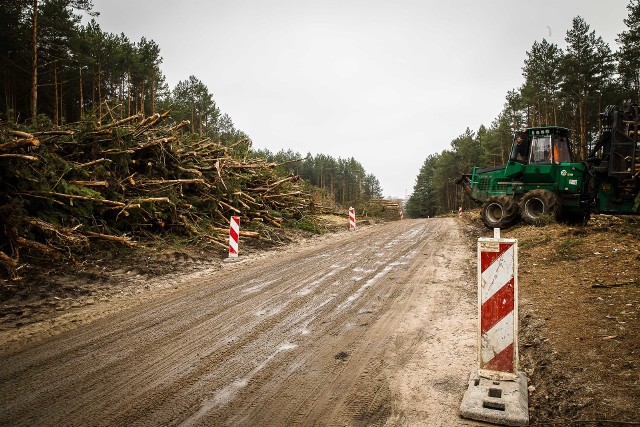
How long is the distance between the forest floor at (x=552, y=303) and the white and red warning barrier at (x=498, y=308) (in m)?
0.34

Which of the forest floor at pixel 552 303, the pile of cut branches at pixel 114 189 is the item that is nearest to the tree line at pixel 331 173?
the pile of cut branches at pixel 114 189

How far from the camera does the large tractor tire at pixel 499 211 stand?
39.9 feet

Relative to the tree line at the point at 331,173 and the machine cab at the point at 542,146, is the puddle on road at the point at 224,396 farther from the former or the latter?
the tree line at the point at 331,173

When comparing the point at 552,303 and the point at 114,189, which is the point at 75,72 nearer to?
the point at 114,189

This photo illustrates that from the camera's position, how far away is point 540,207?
455 inches

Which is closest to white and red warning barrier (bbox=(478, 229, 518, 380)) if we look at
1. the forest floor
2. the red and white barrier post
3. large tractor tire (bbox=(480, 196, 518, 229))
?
the red and white barrier post

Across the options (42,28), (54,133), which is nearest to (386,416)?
(54,133)

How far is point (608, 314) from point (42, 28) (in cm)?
3373

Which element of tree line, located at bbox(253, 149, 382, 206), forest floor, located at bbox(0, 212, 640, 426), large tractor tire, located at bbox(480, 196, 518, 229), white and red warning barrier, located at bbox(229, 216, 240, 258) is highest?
tree line, located at bbox(253, 149, 382, 206)

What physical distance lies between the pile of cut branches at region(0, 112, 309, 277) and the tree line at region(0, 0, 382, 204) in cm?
107

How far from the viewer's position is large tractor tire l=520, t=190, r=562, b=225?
1091cm

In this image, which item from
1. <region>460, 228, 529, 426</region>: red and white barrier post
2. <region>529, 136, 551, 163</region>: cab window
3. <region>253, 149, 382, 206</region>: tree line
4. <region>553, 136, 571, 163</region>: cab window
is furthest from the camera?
<region>253, 149, 382, 206</region>: tree line

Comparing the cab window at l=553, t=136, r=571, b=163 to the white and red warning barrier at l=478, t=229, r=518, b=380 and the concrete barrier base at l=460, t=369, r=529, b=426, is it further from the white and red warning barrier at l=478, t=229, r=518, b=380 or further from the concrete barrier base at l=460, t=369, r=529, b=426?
the concrete barrier base at l=460, t=369, r=529, b=426

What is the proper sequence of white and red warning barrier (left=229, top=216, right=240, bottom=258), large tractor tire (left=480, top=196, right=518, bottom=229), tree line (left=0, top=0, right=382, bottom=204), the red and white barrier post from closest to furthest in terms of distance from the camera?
1. the red and white barrier post
2. white and red warning barrier (left=229, top=216, right=240, bottom=258)
3. large tractor tire (left=480, top=196, right=518, bottom=229)
4. tree line (left=0, top=0, right=382, bottom=204)
